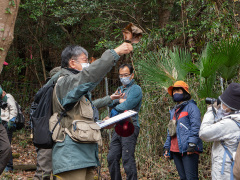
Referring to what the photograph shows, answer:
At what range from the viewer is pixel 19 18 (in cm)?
1369

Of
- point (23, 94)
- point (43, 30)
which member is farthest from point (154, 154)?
point (43, 30)

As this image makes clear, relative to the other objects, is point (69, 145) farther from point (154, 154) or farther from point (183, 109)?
point (154, 154)

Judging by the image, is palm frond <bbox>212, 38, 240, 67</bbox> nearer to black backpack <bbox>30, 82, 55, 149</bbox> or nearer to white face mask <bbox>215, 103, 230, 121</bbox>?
white face mask <bbox>215, 103, 230, 121</bbox>

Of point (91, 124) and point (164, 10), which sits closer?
point (91, 124)

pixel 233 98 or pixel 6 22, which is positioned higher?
pixel 6 22

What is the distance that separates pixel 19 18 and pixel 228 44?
1110 centimetres

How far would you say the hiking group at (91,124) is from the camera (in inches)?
115

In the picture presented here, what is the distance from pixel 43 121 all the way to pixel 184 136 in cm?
230

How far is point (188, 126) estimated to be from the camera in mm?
4637

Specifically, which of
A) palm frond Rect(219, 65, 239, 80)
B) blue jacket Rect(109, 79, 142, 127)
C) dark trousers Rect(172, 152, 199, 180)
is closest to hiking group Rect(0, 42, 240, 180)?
dark trousers Rect(172, 152, 199, 180)

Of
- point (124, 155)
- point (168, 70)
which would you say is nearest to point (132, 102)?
point (124, 155)

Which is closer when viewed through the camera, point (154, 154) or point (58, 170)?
point (58, 170)

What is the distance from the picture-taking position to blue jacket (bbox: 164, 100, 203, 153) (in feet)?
14.7

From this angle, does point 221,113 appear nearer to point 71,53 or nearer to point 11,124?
point 71,53
